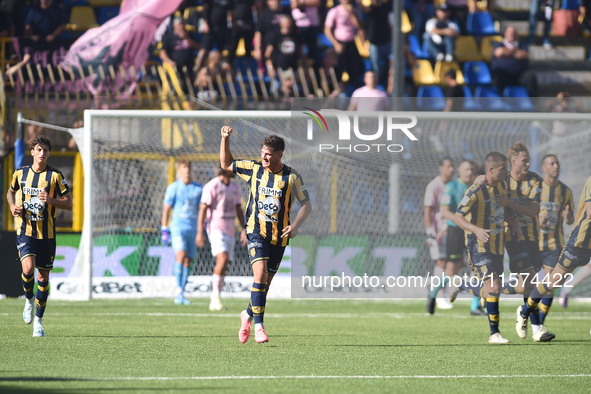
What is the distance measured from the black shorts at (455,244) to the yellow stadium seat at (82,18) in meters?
11.3

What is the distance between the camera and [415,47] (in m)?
20.0

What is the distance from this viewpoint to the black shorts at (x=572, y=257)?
8748 mm

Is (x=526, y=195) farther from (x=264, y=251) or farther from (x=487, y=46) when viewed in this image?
(x=487, y=46)

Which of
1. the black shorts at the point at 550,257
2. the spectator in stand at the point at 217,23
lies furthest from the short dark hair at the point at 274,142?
the spectator in stand at the point at 217,23

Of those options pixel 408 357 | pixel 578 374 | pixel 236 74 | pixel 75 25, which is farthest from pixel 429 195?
pixel 75 25

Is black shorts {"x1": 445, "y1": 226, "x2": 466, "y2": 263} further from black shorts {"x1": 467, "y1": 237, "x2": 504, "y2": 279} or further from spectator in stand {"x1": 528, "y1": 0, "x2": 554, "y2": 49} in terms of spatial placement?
spectator in stand {"x1": 528, "y1": 0, "x2": 554, "y2": 49}

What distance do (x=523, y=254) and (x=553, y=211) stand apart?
745mm

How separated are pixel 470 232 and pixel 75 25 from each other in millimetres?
13608

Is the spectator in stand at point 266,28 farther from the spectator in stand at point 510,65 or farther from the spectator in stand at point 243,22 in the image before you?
the spectator in stand at point 510,65

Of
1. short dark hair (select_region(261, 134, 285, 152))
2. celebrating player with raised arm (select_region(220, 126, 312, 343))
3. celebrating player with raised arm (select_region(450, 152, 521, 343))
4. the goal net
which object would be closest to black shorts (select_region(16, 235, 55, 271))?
celebrating player with raised arm (select_region(220, 126, 312, 343))

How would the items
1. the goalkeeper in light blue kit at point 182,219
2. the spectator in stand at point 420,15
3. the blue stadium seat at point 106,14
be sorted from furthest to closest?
1. the spectator in stand at point 420,15
2. the blue stadium seat at point 106,14
3. the goalkeeper in light blue kit at point 182,219

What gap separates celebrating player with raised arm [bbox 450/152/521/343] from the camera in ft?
27.0

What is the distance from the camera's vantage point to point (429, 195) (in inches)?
451

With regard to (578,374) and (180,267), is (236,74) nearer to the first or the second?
(180,267)
